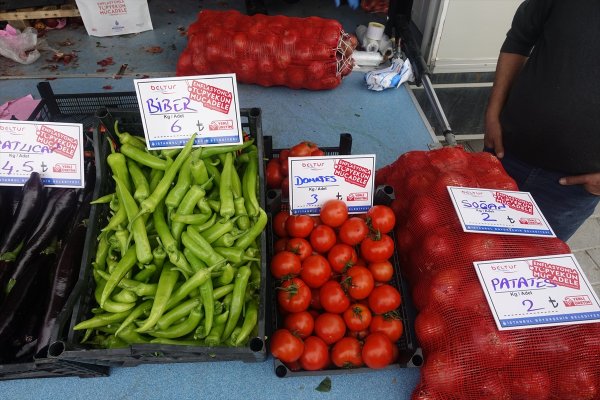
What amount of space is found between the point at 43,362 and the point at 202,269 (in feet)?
2.08

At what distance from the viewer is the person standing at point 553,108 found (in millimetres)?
2066

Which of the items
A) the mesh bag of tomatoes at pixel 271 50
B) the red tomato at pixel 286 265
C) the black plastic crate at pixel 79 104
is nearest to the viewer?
the red tomato at pixel 286 265

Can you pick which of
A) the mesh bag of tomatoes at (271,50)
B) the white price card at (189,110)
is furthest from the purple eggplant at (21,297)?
the mesh bag of tomatoes at (271,50)

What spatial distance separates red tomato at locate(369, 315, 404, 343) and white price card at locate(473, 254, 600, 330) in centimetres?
36

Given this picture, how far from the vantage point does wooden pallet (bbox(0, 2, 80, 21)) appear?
3.98 metres

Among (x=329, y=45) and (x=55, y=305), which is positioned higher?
(x=329, y=45)

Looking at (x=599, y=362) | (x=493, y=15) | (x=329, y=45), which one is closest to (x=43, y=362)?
(x=599, y=362)

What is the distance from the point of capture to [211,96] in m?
1.80

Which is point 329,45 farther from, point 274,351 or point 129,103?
point 274,351

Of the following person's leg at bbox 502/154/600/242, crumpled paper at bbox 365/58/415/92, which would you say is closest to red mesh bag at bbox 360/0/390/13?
crumpled paper at bbox 365/58/415/92

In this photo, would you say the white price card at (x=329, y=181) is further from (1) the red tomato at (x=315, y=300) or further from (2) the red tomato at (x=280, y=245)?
(1) the red tomato at (x=315, y=300)

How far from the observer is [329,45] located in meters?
Result: 3.20

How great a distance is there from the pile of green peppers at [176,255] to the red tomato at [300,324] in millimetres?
147

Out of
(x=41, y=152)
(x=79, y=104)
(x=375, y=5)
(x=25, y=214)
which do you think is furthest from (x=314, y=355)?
(x=375, y=5)
